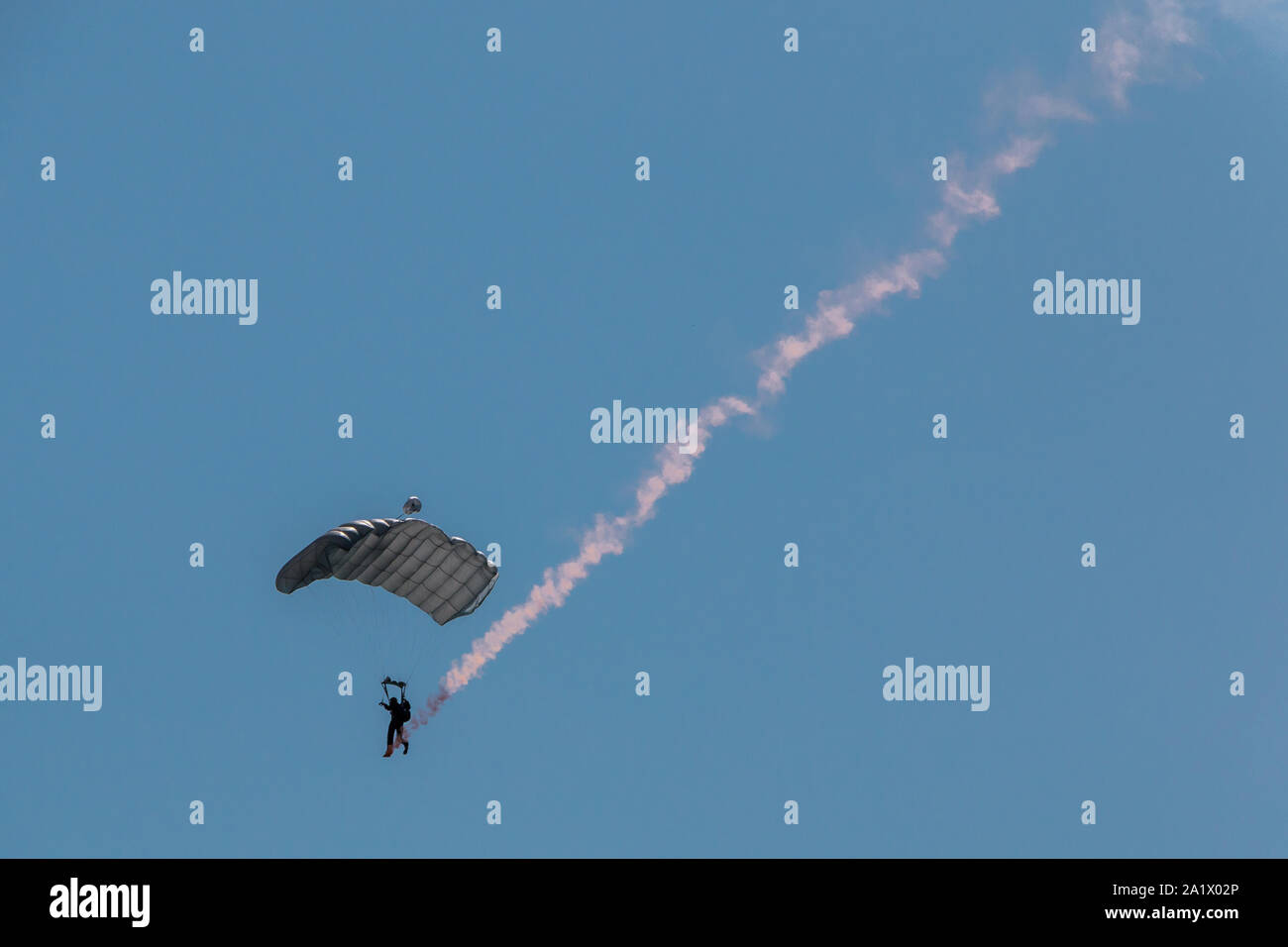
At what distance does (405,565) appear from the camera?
48.6 metres

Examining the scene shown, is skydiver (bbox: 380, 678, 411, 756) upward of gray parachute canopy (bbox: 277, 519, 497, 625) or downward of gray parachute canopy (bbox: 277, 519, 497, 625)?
downward

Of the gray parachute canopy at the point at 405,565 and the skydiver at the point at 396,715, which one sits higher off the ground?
the gray parachute canopy at the point at 405,565

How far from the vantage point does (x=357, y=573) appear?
4794 centimetres

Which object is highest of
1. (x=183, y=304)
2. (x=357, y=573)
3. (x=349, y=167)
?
(x=349, y=167)

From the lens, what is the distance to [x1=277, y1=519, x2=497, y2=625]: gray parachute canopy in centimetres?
4622

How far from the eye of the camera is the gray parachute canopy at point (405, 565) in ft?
152

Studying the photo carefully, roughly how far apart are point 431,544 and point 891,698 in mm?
19956
